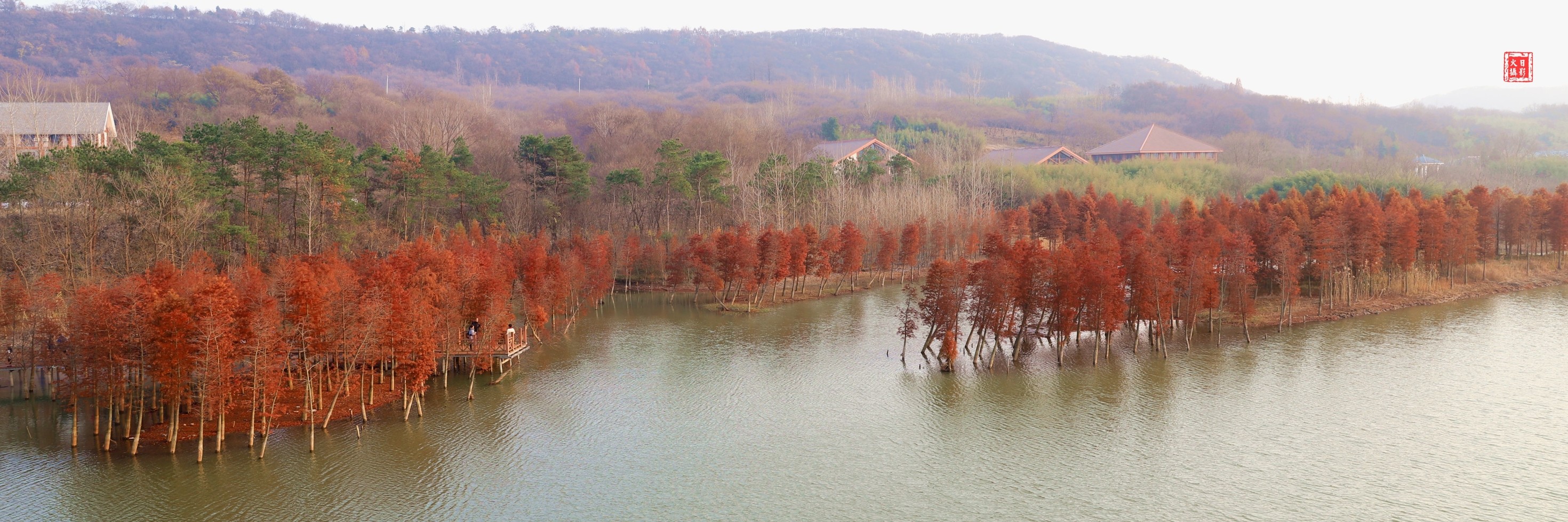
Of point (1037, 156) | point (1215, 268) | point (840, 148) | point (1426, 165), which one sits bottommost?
point (1215, 268)

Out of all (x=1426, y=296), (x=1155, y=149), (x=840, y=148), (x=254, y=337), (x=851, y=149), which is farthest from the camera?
(x=1155, y=149)

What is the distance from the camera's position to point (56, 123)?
6131 centimetres

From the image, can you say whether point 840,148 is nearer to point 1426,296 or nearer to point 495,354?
point 1426,296

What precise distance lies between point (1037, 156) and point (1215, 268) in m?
61.5

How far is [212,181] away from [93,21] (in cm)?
11759

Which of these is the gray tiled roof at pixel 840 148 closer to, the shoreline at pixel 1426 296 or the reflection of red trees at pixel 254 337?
the shoreline at pixel 1426 296

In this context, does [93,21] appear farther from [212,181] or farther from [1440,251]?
[1440,251]

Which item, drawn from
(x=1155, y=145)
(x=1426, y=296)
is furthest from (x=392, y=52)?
(x=1426, y=296)

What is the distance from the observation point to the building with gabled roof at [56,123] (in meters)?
55.8

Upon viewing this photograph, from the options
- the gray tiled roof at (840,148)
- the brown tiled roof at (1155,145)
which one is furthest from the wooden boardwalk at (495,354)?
the brown tiled roof at (1155,145)

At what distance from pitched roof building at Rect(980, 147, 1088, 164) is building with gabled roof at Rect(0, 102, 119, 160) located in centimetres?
7607

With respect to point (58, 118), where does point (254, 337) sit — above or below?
below

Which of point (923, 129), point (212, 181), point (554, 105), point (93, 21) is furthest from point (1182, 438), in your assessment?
point (93, 21)

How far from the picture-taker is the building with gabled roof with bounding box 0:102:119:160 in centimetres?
5578
